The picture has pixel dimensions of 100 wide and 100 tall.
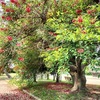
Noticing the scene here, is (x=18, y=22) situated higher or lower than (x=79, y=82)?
higher

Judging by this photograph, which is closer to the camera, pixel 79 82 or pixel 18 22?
pixel 18 22

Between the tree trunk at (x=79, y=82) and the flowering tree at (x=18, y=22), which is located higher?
the flowering tree at (x=18, y=22)

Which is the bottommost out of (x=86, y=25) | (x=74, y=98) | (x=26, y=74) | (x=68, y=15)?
(x=74, y=98)

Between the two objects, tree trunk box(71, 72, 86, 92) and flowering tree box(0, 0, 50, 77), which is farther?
tree trunk box(71, 72, 86, 92)

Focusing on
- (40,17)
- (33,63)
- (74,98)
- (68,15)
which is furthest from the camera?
(33,63)

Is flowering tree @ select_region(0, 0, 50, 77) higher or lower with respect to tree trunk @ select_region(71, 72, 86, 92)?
higher

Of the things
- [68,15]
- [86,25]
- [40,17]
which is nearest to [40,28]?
[40,17]

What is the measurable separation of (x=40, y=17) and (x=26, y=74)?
5.27 metres

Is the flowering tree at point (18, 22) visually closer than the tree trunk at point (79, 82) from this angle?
Yes

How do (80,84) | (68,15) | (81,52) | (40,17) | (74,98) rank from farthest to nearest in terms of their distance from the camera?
(80,84), (74,98), (40,17), (68,15), (81,52)

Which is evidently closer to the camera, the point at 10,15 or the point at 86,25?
the point at 86,25

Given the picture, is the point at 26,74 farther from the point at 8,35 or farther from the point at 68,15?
the point at 68,15

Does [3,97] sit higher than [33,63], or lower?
lower

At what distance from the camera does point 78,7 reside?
10.3 meters
